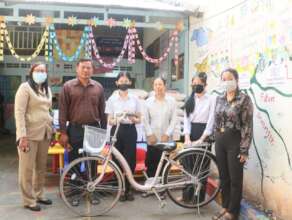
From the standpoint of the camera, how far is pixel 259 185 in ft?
13.4

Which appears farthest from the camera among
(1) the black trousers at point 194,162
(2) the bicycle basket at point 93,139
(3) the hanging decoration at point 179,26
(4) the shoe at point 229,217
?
(3) the hanging decoration at point 179,26

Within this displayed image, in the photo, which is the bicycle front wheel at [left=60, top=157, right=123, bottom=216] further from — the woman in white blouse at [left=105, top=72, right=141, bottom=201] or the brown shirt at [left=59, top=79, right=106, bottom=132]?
the brown shirt at [left=59, top=79, right=106, bottom=132]

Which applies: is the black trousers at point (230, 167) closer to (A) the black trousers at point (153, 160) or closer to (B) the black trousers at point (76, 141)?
(A) the black trousers at point (153, 160)

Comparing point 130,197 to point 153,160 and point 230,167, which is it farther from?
point 230,167

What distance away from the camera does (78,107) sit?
4.23 m

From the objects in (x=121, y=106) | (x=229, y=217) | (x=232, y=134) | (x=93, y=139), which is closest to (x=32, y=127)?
(x=93, y=139)

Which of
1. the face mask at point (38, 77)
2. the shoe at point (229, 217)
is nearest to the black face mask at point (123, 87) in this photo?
the face mask at point (38, 77)

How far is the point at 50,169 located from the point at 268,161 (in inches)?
155

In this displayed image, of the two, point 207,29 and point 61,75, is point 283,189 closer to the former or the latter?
point 207,29

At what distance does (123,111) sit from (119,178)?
2.59 ft

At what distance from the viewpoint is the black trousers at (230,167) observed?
3613mm

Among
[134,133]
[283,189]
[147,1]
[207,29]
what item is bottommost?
[283,189]

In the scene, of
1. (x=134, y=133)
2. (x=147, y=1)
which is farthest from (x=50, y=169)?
(x=147, y=1)

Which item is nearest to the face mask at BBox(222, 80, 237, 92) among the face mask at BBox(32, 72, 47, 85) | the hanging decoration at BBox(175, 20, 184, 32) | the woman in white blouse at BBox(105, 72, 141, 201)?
the woman in white blouse at BBox(105, 72, 141, 201)
